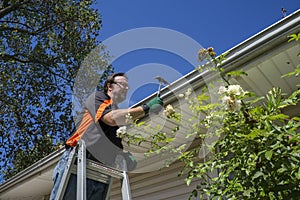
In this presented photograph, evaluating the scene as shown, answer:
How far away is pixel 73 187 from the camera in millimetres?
2230

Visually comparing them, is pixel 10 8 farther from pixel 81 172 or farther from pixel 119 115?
pixel 81 172

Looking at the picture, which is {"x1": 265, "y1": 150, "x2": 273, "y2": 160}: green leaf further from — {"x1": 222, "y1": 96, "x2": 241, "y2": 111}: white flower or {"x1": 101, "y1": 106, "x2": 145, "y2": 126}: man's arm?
{"x1": 101, "y1": 106, "x2": 145, "y2": 126}: man's arm

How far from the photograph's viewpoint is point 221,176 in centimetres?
173

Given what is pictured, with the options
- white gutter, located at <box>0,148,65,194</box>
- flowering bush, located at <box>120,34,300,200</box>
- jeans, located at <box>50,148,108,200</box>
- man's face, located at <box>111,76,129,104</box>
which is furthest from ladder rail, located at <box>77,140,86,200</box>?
white gutter, located at <box>0,148,65,194</box>

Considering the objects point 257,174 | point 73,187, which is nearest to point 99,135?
point 73,187

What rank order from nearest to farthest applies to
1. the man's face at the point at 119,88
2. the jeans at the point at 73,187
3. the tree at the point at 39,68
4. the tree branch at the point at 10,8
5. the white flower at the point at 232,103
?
the white flower at the point at 232,103, the jeans at the point at 73,187, the man's face at the point at 119,88, the tree branch at the point at 10,8, the tree at the point at 39,68

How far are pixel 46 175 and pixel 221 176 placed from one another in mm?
4544

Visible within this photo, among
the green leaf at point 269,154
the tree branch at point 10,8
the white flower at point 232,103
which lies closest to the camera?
the green leaf at point 269,154

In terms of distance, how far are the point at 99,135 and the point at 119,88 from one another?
443 millimetres

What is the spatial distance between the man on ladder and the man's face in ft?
0.07

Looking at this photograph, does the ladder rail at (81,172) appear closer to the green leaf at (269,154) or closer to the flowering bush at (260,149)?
the flowering bush at (260,149)

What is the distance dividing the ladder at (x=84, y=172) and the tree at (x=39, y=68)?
8987 millimetres

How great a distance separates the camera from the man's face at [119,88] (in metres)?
2.64

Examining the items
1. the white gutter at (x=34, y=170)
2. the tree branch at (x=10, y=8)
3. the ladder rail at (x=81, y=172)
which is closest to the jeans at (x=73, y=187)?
the ladder rail at (x=81, y=172)
